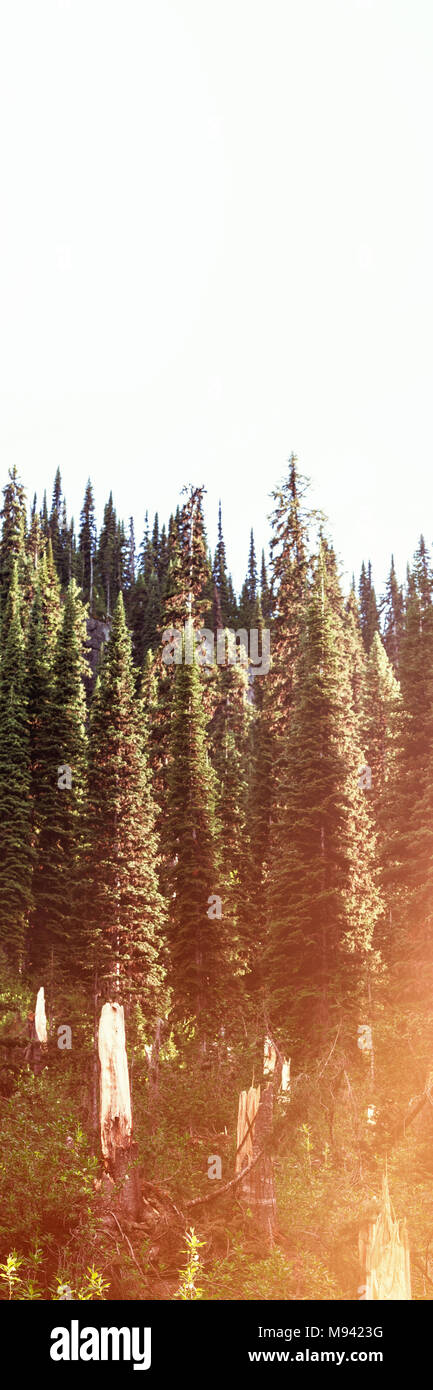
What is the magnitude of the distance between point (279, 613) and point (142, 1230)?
2706 centimetres

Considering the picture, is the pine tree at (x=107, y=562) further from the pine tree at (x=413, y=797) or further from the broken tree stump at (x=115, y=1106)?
the broken tree stump at (x=115, y=1106)

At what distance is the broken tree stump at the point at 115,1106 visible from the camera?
1602cm

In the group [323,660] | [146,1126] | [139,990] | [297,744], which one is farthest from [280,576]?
[146,1126]

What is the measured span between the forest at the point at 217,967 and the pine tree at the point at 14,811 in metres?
0.13

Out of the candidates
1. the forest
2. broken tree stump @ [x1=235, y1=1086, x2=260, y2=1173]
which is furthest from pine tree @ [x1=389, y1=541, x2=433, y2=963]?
broken tree stump @ [x1=235, y1=1086, x2=260, y2=1173]

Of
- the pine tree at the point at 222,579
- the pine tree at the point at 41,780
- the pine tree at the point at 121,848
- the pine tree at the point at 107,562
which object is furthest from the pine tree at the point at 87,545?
the pine tree at the point at 121,848

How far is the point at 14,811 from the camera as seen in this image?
39.4 meters

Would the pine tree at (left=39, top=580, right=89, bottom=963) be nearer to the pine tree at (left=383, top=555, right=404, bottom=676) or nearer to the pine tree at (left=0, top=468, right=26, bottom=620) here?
the pine tree at (left=0, top=468, right=26, bottom=620)

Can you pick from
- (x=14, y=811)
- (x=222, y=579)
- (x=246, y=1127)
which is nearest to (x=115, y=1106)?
(x=246, y=1127)

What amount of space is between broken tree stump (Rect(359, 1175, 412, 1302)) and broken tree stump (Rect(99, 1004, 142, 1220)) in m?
6.27
